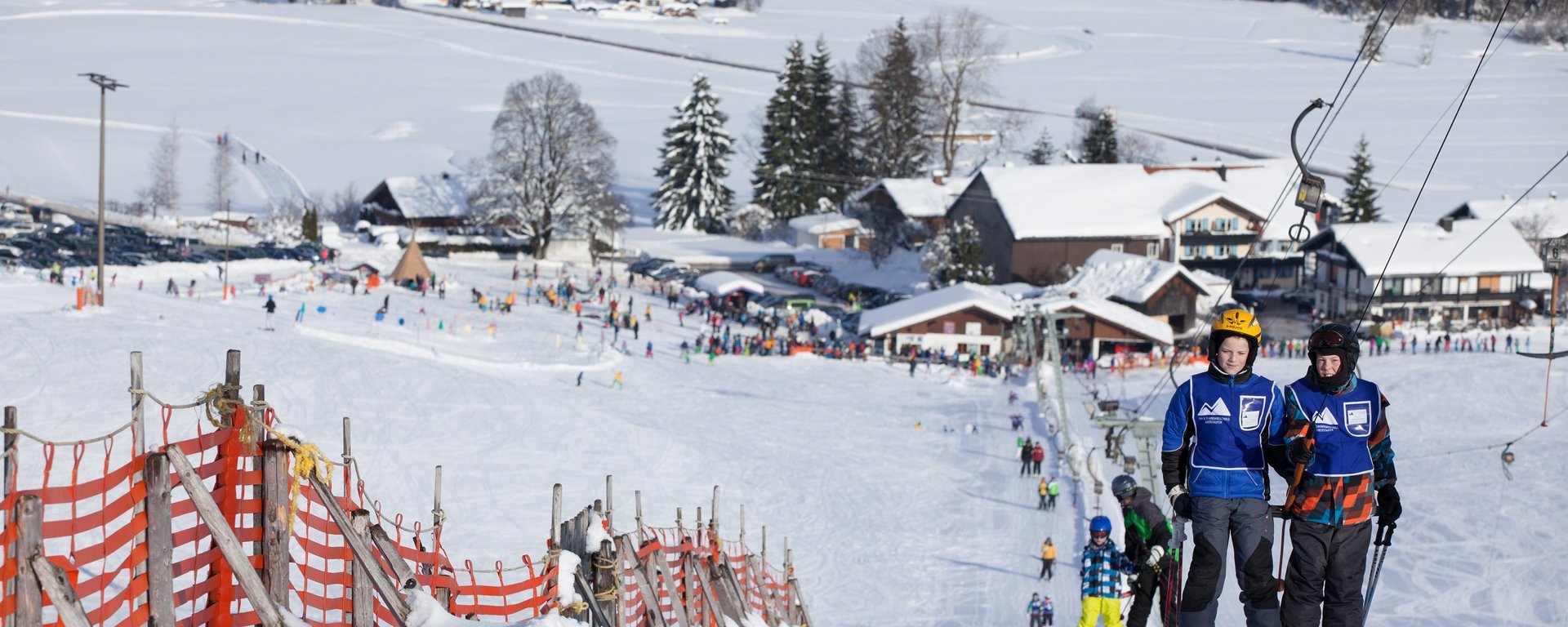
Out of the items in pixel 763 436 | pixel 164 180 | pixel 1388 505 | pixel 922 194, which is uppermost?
pixel 922 194

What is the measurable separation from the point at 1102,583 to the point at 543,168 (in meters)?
53.1

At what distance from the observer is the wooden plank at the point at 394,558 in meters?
6.45

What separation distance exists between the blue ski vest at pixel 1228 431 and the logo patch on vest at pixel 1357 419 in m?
0.30

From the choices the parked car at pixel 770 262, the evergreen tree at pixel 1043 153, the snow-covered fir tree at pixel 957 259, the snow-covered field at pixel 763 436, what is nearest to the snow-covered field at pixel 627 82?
the evergreen tree at pixel 1043 153

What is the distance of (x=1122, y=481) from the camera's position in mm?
7566

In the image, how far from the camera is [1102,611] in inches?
315

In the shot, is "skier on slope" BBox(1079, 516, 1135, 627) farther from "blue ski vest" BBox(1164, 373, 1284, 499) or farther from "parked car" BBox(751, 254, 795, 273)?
"parked car" BBox(751, 254, 795, 273)

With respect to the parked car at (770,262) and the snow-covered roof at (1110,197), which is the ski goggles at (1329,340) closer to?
the snow-covered roof at (1110,197)

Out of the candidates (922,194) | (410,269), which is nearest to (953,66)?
(922,194)

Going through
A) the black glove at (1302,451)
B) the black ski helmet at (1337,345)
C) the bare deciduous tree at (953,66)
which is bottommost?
the black glove at (1302,451)

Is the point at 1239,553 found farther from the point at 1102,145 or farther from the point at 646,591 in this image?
the point at 1102,145

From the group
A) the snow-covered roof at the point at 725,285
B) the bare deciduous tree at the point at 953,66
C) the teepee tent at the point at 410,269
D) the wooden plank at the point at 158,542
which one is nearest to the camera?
the wooden plank at the point at 158,542

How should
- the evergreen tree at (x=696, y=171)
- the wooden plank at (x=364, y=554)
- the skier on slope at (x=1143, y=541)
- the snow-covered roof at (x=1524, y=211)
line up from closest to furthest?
the wooden plank at (x=364, y=554) < the skier on slope at (x=1143, y=541) < the snow-covered roof at (x=1524, y=211) < the evergreen tree at (x=696, y=171)

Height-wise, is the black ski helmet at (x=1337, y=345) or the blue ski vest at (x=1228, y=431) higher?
the black ski helmet at (x=1337, y=345)
